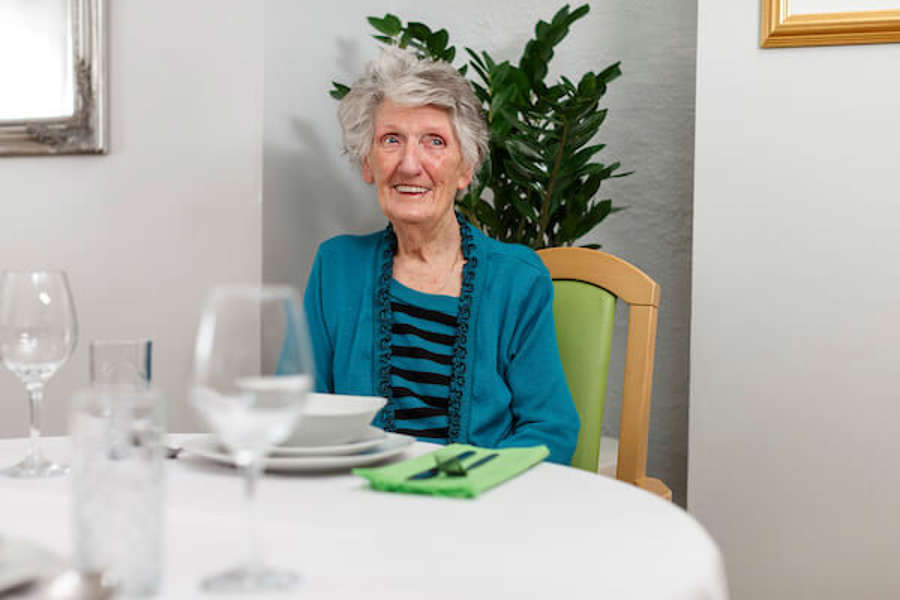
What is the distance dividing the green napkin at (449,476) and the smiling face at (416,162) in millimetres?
846

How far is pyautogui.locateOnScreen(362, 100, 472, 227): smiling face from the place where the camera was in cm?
183

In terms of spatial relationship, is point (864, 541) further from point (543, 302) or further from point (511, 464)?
point (511, 464)

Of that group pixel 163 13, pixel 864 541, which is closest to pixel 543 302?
pixel 864 541

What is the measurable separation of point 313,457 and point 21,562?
1.31 ft

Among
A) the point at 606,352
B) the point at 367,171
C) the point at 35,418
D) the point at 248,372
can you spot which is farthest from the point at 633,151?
the point at 248,372

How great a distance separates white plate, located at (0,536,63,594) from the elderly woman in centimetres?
102

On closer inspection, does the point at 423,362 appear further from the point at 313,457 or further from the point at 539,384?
the point at 313,457

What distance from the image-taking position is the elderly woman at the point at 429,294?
1.69 metres

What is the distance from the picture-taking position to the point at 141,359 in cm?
109

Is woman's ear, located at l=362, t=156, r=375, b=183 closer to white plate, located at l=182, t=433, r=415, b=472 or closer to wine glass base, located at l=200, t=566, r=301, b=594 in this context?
white plate, located at l=182, t=433, r=415, b=472

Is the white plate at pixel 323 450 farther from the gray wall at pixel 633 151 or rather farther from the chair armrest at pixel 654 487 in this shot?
the gray wall at pixel 633 151

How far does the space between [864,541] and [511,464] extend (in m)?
1.50

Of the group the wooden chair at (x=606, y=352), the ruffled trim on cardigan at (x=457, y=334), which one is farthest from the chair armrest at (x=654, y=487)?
the ruffled trim on cardigan at (x=457, y=334)

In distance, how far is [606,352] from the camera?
173cm
